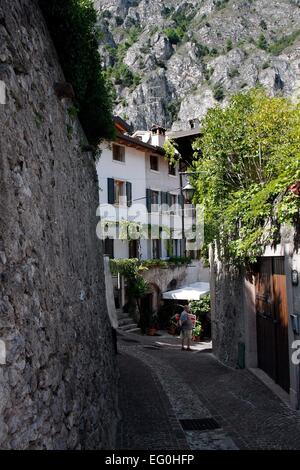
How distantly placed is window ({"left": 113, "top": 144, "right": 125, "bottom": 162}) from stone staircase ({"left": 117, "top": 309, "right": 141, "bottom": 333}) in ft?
31.7

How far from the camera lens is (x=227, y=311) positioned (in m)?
13.1

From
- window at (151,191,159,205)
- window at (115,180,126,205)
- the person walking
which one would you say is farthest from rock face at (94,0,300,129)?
the person walking

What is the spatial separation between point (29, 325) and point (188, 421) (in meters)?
5.23

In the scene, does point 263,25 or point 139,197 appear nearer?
point 139,197

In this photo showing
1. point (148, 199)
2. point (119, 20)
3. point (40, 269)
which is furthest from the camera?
point (119, 20)

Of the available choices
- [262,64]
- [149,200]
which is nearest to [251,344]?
[149,200]

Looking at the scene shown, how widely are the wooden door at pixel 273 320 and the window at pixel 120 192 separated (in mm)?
17407

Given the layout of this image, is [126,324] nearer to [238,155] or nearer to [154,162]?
[238,155]

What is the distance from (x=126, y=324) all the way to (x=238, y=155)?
11812 mm

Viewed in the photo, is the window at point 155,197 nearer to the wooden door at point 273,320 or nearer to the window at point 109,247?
the window at point 109,247

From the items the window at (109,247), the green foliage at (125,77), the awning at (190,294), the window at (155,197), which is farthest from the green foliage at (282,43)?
the awning at (190,294)

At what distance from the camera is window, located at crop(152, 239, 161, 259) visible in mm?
29938

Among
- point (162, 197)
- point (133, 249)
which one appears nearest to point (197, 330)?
point (133, 249)

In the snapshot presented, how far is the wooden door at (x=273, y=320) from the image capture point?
855 centimetres
